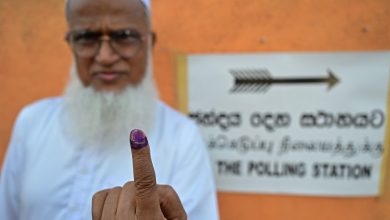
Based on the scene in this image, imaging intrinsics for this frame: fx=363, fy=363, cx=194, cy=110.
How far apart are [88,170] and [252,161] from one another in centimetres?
78

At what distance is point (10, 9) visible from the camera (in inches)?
74.9

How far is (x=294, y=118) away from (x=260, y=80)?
24 cm

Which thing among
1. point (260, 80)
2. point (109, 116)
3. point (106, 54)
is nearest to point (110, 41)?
point (106, 54)

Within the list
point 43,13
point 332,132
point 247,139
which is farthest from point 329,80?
point 43,13

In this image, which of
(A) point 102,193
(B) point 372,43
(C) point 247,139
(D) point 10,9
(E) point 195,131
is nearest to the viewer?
(A) point 102,193

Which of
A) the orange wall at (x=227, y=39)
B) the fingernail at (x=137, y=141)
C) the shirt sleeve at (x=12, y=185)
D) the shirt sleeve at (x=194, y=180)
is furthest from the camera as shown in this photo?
the orange wall at (x=227, y=39)

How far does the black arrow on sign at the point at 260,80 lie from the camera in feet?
5.49

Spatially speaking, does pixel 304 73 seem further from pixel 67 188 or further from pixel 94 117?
pixel 67 188

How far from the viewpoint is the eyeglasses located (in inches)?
55.1

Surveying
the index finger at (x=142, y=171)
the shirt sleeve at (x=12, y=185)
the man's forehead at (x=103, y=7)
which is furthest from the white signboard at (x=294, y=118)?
the index finger at (x=142, y=171)

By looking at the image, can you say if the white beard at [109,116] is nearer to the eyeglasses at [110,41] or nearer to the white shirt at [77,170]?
the white shirt at [77,170]

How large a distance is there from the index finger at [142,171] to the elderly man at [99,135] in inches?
25.6

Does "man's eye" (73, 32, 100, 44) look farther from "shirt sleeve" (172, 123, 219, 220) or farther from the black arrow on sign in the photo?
the black arrow on sign

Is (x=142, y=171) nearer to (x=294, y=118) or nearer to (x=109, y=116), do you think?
(x=109, y=116)
